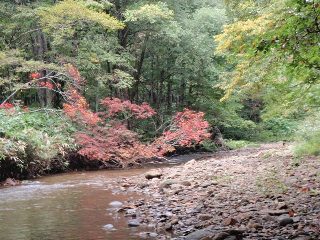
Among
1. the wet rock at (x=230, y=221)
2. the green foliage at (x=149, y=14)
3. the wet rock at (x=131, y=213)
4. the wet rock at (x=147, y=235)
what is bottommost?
the wet rock at (x=131, y=213)

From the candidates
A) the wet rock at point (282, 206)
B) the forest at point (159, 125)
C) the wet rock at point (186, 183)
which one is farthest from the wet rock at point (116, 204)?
the wet rock at point (282, 206)

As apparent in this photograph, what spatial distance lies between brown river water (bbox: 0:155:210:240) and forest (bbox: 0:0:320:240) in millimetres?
35

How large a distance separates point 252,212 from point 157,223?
A: 4.84 ft

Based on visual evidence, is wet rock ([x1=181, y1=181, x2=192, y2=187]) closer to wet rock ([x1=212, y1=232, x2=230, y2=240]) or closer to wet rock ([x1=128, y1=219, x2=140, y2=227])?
wet rock ([x1=128, y1=219, x2=140, y2=227])

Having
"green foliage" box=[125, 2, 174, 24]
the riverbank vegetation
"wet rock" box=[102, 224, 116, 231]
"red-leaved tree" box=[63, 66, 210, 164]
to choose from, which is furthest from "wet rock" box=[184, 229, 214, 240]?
"green foliage" box=[125, 2, 174, 24]

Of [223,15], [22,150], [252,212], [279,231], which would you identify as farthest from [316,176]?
[223,15]

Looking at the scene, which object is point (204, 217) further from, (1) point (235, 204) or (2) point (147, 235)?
(2) point (147, 235)

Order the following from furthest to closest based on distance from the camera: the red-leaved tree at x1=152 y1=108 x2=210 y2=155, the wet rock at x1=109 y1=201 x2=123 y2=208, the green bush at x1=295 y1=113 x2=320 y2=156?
the red-leaved tree at x1=152 y1=108 x2=210 y2=155 → the green bush at x1=295 y1=113 x2=320 y2=156 → the wet rock at x1=109 y1=201 x2=123 y2=208

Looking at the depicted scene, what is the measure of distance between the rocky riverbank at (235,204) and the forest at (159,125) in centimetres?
3

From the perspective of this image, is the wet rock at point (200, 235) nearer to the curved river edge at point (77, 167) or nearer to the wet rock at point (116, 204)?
the wet rock at point (116, 204)

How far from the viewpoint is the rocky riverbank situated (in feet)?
16.9

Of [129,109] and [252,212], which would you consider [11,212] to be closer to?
[252,212]

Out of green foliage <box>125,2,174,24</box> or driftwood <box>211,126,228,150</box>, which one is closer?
green foliage <box>125,2,174,24</box>

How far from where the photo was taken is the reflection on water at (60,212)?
5.98 m
